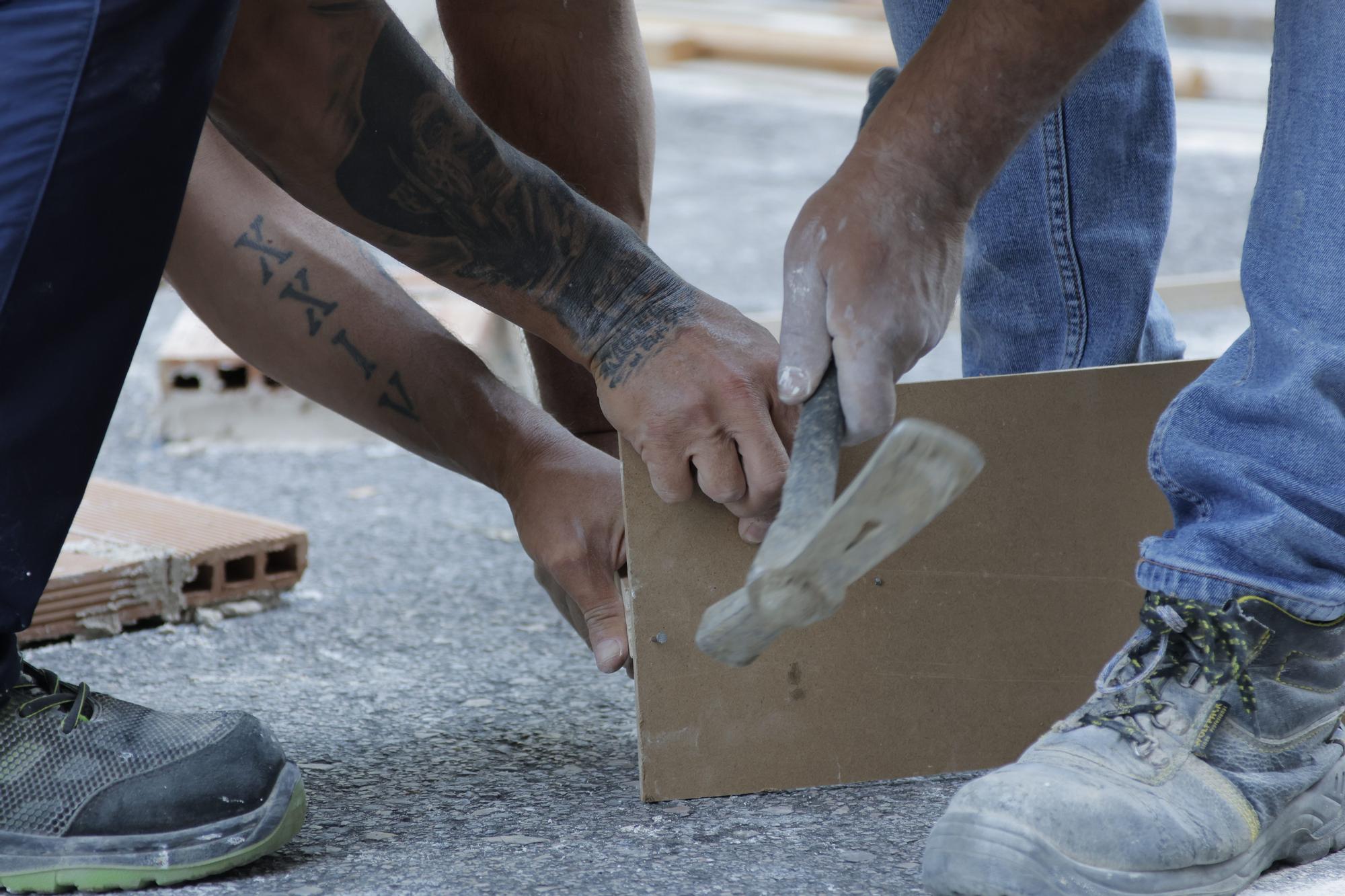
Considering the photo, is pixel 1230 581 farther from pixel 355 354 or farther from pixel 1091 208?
pixel 355 354

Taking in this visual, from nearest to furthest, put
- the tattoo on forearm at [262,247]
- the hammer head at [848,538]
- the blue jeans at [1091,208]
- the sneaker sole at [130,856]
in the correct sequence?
the hammer head at [848,538], the sneaker sole at [130,856], the blue jeans at [1091,208], the tattoo on forearm at [262,247]

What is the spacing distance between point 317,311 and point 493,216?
0.42 meters

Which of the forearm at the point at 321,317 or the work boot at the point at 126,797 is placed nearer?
the work boot at the point at 126,797

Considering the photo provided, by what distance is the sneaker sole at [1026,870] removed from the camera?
3.27ft

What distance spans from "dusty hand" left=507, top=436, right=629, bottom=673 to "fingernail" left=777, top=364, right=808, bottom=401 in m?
0.31

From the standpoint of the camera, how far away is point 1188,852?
1.03m

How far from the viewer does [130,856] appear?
108 centimetres

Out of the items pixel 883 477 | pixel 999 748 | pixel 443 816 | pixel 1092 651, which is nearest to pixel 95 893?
pixel 443 816

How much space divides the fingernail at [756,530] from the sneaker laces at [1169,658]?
33 cm

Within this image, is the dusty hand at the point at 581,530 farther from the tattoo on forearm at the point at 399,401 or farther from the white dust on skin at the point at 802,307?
the white dust on skin at the point at 802,307

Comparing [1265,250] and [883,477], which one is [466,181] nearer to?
[883,477]

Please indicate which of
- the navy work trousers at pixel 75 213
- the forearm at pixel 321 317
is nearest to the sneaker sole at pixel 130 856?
the navy work trousers at pixel 75 213

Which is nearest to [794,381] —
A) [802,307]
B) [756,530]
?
[802,307]

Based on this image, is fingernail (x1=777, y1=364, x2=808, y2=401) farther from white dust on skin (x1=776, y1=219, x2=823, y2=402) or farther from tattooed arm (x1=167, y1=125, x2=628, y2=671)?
tattooed arm (x1=167, y1=125, x2=628, y2=671)
